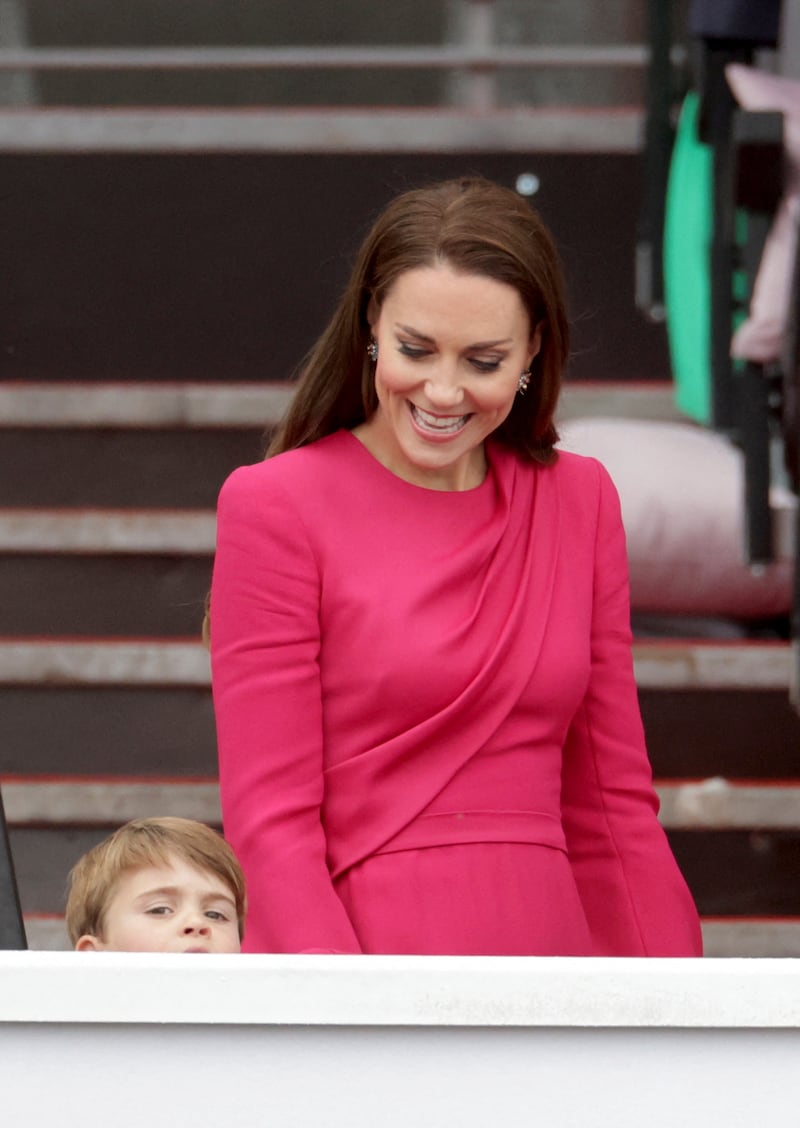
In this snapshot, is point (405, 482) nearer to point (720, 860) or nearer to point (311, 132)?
point (720, 860)

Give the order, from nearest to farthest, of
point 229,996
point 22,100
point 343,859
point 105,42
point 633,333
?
1. point 229,996
2. point 343,859
3. point 633,333
4. point 22,100
5. point 105,42

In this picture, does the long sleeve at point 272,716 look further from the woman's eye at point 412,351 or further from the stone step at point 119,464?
the stone step at point 119,464

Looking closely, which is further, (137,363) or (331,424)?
(137,363)

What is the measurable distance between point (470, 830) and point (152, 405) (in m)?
1.46

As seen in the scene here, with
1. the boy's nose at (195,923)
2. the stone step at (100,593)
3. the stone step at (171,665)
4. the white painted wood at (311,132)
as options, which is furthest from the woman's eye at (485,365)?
the white painted wood at (311,132)

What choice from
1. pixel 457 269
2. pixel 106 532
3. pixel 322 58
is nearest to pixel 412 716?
pixel 457 269

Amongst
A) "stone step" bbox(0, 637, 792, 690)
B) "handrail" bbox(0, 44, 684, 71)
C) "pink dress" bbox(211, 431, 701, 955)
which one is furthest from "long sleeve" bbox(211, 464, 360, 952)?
"handrail" bbox(0, 44, 684, 71)

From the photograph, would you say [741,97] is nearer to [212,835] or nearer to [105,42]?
[212,835]

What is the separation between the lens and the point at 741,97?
2.05 metres

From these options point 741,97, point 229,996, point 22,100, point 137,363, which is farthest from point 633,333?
point 229,996

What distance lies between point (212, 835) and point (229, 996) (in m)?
0.40

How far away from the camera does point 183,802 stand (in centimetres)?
200

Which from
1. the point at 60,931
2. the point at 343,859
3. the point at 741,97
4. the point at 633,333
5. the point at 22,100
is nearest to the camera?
the point at 343,859

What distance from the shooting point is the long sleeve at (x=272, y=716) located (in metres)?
0.92
